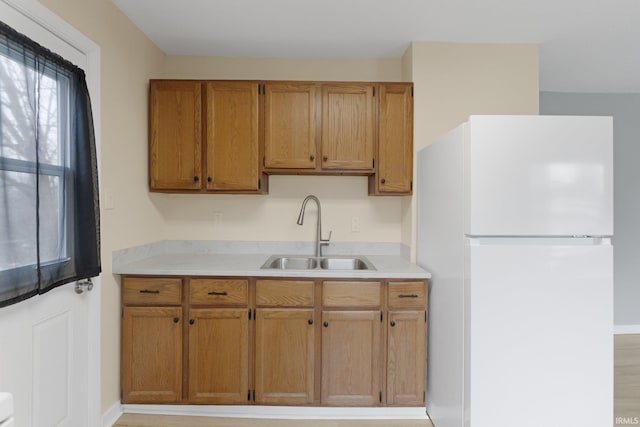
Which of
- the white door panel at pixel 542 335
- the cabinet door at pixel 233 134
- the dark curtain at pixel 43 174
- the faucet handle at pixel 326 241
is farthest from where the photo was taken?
the faucet handle at pixel 326 241

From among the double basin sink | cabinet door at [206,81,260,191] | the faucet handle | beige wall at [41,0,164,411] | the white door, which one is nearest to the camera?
the white door

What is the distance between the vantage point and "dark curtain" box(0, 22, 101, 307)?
1.47 metres

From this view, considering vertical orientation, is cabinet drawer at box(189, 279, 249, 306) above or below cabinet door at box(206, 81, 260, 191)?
below

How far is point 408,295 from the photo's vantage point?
2.33 metres

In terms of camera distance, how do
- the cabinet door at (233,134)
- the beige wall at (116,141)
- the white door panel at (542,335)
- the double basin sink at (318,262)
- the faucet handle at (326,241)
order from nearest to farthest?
the white door panel at (542,335), the beige wall at (116,141), the cabinet door at (233,134), the double basin sink at (318,262), the faucet handle at (326,241)

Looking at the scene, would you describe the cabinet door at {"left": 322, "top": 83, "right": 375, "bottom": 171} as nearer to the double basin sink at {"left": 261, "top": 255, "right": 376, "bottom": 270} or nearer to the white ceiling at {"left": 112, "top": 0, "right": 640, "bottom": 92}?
the white ceiling at {"left": 112, "top": 0, "right": 640, "bottom": 92}

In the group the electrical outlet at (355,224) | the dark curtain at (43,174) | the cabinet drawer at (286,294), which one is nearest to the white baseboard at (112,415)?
the dark curtain at (43,174)

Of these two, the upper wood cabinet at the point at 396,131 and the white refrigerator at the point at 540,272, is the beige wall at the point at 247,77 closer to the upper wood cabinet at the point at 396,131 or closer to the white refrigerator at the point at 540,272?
the upper wood cabinet at the point at 396,131

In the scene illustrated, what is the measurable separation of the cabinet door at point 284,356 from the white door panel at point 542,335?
39.3 inches

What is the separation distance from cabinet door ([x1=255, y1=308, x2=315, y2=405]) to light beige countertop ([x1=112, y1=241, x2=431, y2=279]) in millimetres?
276

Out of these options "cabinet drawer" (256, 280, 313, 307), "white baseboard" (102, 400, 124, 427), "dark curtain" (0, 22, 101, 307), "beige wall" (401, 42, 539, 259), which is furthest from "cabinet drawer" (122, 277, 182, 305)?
"beige wall" (401, 42, 539, 259)

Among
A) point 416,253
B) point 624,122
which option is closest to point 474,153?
point 416,253

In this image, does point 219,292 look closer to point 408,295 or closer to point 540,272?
point 408,295

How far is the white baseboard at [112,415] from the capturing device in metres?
2.19
